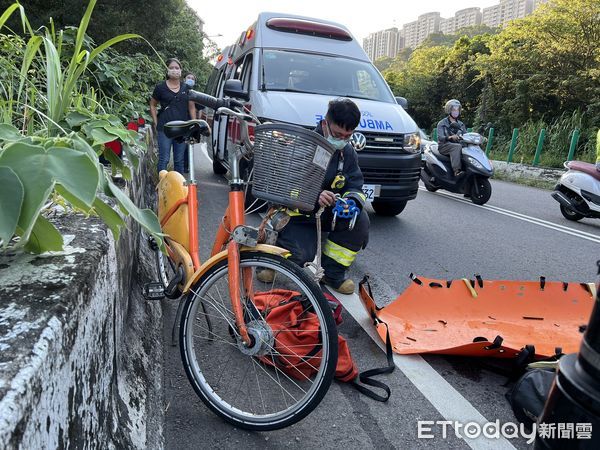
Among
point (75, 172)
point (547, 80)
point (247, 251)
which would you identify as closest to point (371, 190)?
point (247, 251)

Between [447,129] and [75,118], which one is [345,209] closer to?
[75,118]

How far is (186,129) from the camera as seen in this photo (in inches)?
117

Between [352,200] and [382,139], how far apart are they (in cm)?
291

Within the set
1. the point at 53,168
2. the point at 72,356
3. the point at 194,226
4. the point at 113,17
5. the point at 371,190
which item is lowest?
the point at 371,190

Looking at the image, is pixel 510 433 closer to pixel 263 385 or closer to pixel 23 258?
pixel 263 385

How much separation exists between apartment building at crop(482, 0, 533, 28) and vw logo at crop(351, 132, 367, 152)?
318ft

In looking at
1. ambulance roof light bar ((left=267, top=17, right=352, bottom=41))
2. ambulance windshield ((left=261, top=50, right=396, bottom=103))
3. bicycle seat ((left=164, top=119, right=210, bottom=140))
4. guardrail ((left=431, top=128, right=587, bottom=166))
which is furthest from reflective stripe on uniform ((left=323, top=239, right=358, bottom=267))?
guardrail ((left=431, top=128, right=587, bottom=166))

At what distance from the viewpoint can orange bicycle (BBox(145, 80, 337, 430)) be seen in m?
2.16

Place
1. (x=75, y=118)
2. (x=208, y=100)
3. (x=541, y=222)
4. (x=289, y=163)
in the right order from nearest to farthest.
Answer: (x=289, y=163) < (x=75, y=118) < (x=208, y=100) < (x=541, y=222)

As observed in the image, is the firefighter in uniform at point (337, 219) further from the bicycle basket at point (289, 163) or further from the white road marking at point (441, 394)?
the white road marking at point (441, 394)

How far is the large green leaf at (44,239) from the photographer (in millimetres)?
1503

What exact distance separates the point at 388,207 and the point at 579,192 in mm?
3081

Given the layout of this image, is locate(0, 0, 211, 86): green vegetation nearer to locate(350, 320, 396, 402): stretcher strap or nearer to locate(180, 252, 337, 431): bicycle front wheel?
locate(180, 252, 337, 431): bicycle front wheel

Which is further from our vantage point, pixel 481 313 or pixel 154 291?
pixel 481 313
